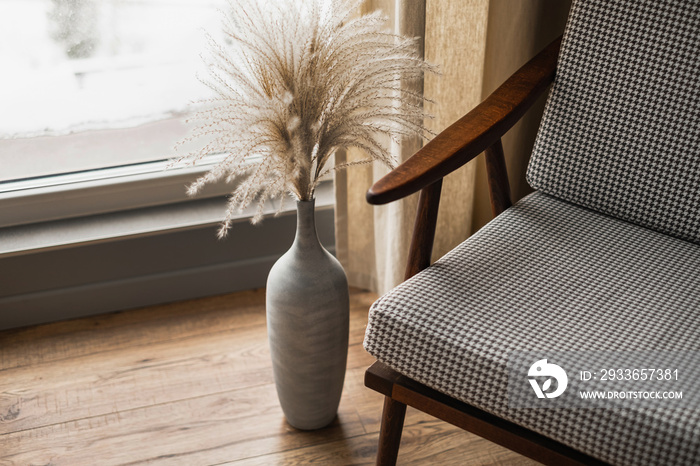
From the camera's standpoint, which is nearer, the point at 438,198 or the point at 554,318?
the point at 554,318

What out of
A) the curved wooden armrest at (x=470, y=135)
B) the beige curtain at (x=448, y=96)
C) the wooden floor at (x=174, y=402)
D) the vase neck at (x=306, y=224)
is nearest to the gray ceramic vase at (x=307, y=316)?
the vase neck at (x=306, y=224)

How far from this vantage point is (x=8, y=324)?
165 centimetres

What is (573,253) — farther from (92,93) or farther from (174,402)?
(92,93)

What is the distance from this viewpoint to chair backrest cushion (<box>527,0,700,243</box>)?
1146 millimetres

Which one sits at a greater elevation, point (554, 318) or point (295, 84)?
point (295, 84)

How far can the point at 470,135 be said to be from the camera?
110 centimetres

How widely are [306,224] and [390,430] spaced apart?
369 millimetres

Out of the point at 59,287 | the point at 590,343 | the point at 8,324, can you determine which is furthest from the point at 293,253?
the point at 8,324

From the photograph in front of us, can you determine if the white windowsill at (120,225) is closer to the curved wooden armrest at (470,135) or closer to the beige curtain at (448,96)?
the beige curtain at (448,96)

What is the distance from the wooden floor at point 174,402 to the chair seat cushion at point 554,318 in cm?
41

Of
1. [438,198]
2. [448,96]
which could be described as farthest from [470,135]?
[448,96]

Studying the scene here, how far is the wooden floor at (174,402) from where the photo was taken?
1327 millimetres

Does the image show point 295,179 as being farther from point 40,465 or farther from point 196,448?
point 40,465

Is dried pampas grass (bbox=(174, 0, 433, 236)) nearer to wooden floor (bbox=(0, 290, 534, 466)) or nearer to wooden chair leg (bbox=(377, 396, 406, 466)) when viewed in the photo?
wooden chair leg (bbox=(377, 396, 406, 466))
